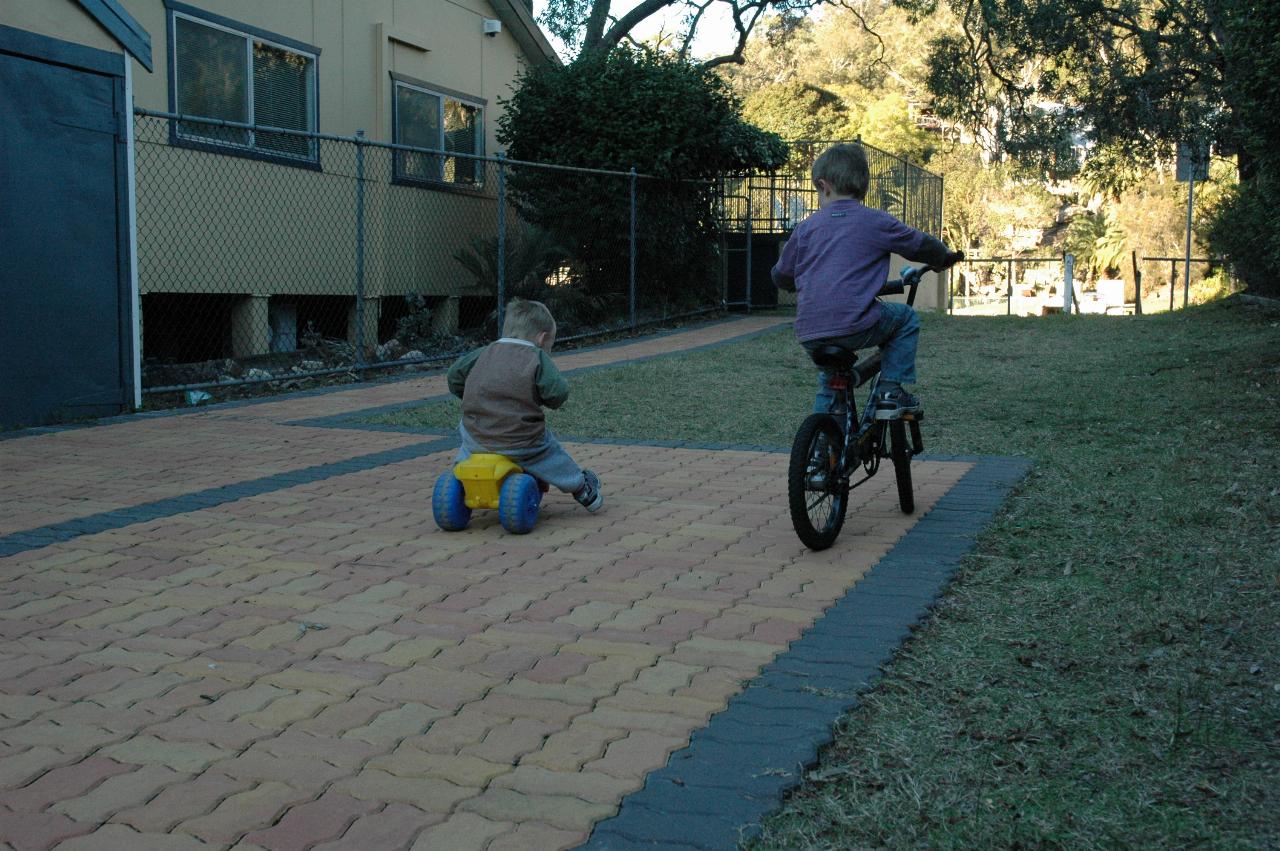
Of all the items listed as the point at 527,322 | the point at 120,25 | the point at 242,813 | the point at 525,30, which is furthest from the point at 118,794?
the point at 525,30

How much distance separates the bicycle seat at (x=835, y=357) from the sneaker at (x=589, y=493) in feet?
4.20

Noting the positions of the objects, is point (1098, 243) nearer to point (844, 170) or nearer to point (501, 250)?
point (501, 250)

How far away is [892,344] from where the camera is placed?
5207 millimetres

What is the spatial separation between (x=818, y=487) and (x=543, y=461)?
4.52 ft

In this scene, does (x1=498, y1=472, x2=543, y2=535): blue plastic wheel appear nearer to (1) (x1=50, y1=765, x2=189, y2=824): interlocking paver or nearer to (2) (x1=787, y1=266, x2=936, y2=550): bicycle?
(2) (x1=787, y1=266, x2=936, y2=550): bicycle

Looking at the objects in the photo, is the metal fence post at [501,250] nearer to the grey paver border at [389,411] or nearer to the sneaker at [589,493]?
the grey paver border at [389,411]

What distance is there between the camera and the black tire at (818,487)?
4.66 m

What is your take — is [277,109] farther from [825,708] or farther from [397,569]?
[825,708]

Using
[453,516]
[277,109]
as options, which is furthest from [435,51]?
[453,516]

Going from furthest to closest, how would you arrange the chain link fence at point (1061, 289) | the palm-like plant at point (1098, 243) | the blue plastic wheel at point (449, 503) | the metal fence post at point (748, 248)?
the palm-like plant at point (1098, 243) → the chain link fence at point (1061, 289) → the metal fence post at point (748, 248) → the blue plastic wheel at point (449, 503)

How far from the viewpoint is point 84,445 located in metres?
7.74

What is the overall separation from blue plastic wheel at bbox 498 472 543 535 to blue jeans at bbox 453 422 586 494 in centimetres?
15

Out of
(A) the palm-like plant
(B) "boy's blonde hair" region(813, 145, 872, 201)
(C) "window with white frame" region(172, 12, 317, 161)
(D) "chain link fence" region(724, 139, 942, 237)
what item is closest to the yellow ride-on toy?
(B) "boy's blonde hair" region(813, 145, 872, 201)

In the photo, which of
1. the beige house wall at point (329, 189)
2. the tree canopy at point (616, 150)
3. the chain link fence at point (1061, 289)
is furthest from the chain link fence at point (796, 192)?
Result: the beige house wall at point (329, 189)
